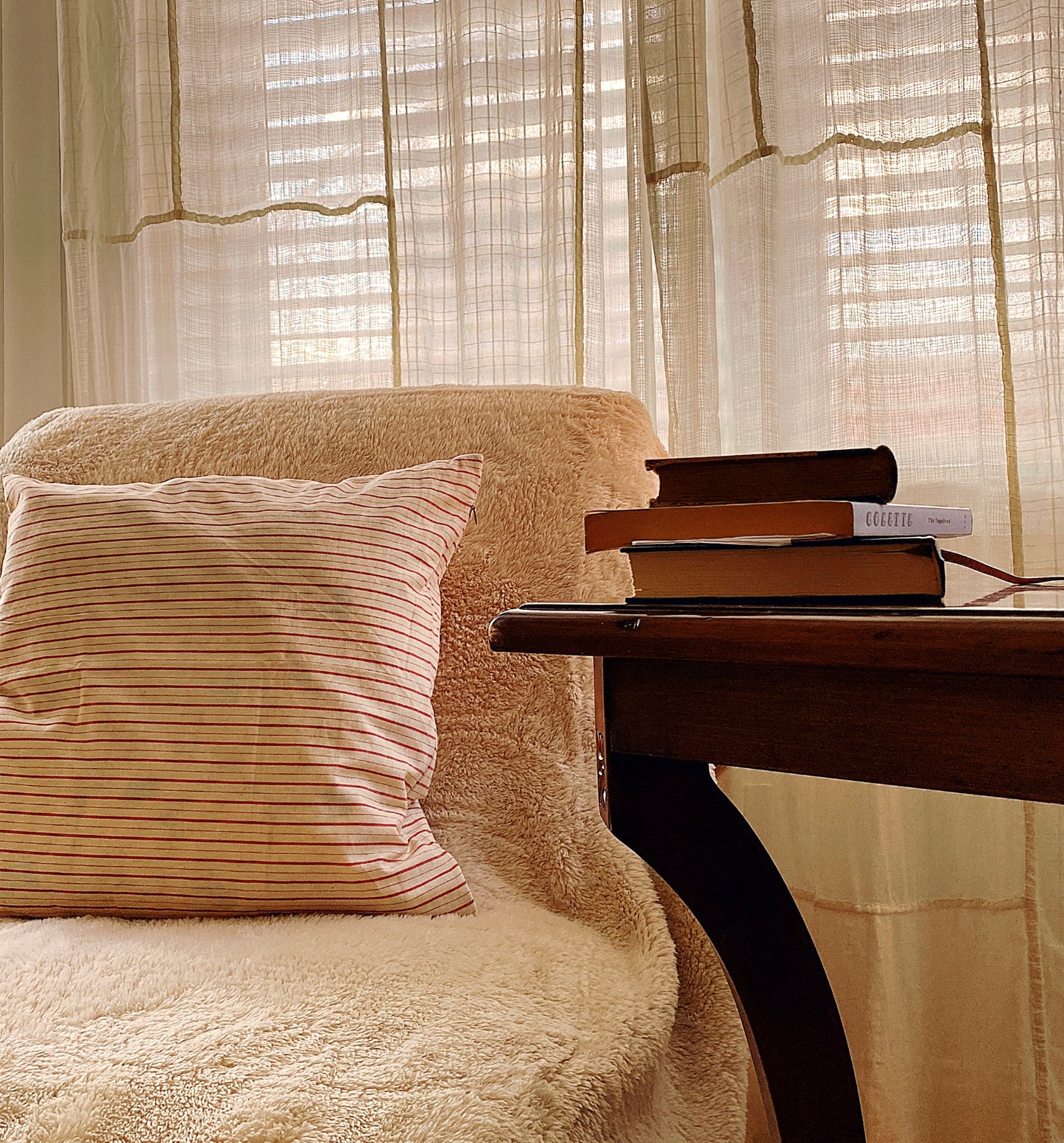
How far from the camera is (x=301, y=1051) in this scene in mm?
566

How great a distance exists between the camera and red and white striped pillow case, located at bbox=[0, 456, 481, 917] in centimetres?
77

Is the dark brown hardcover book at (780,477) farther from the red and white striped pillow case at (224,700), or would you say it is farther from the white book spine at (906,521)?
the red and white striped pillow case at (224,700)

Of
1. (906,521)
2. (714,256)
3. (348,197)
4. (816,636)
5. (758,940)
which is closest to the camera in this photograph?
(816,636)

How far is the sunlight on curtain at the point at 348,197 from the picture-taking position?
1.33 metres

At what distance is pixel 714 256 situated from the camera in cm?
126

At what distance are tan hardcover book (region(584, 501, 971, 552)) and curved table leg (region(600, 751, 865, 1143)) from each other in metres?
0.14

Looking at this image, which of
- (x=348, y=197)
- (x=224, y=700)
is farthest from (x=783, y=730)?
(x=348, y=197)

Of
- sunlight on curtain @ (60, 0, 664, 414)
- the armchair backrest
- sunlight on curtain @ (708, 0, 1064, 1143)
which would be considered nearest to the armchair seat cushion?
the armchair backrest

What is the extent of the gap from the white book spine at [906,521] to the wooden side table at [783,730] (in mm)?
73

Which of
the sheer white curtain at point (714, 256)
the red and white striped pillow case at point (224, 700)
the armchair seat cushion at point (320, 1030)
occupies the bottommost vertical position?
the armchair seat cushion at point (320, 1030)

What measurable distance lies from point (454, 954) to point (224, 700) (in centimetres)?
27

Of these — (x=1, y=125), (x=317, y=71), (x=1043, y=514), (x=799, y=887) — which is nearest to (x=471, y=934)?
(x=799, y=887)

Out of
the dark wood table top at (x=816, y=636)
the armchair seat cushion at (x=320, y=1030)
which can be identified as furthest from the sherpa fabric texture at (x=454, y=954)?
the dark wood table top at (x=816, y=636)

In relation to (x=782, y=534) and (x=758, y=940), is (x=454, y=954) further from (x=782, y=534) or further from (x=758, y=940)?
(x=782, y=534)
